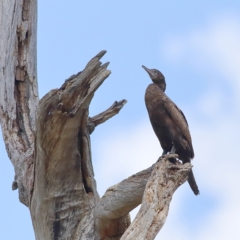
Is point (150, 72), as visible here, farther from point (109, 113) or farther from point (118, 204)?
point (118, 204)

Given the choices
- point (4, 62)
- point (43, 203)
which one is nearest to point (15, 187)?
point (43, 203)

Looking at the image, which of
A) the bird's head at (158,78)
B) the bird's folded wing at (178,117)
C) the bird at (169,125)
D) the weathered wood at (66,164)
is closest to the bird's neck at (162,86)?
the bird's head at (158,78)

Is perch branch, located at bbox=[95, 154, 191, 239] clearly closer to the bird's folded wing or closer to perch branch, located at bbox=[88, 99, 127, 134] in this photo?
perch branch, located at bbox=[88, 99, 127, 134]

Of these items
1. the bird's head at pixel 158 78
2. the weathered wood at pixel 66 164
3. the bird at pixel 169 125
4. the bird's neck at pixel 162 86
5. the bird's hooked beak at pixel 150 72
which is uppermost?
the bird's hooked beak at pixel 150 72

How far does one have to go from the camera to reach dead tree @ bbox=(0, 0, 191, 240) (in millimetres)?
5664

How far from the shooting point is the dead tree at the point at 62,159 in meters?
5.66

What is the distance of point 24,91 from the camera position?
699cm

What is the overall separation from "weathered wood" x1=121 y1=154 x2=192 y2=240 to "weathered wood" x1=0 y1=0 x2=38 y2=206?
134 centimetres

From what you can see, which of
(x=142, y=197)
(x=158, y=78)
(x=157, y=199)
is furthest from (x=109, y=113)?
(x=158, y=78)

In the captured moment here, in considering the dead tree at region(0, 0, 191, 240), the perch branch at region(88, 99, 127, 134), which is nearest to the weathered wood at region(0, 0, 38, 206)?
the dead tree at region(0, 0, 191, 240)

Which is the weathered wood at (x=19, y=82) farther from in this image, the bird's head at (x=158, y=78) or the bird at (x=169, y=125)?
the bird's head at (x=158, y=78)

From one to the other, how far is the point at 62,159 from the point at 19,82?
130 centimetres

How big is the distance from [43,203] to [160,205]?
1156mm

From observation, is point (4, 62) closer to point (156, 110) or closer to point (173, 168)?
point (156, 110)
